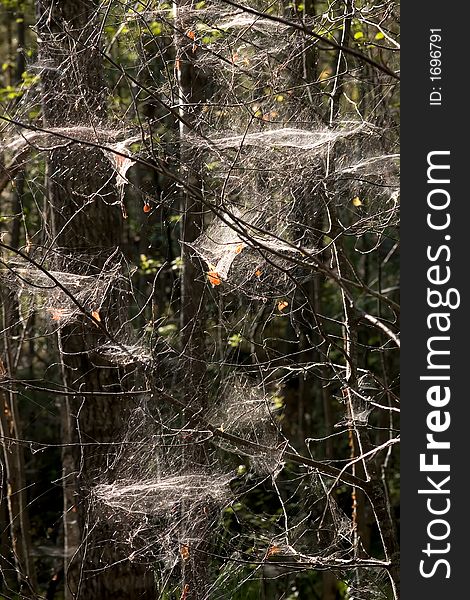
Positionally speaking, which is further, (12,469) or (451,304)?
(12,469)

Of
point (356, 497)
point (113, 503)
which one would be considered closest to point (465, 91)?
point (113, 503)

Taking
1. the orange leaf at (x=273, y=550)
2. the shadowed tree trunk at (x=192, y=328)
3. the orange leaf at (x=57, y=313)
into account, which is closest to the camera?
the orange leaf at (x=273, y=550)

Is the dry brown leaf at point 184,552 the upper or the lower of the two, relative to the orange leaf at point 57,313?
lower

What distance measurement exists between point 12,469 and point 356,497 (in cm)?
317

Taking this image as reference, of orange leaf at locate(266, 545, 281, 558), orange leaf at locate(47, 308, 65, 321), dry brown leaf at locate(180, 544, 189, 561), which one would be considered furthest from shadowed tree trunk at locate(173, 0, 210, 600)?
orange leaf at locate(47, 308, 65, 321)

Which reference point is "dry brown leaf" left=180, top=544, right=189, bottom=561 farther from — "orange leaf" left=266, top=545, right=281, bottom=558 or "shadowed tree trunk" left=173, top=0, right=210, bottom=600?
"orange leaf" left=266, top=545, right=281, bottom=558

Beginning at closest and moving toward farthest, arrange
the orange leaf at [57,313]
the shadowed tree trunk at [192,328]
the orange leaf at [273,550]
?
the orange leaf at [273,550]
the orange leaf at [57,313]
the shadowed tree trunk at [192,328]

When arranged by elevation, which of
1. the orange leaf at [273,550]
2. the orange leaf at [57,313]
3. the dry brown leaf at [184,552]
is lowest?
the dry brown leaf at [184,552]

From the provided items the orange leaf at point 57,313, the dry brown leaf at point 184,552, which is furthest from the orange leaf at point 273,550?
the orange leaf at point 57,313

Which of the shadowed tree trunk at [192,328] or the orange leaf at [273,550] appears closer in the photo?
the orange leaf at [273,550]

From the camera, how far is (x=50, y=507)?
36.1ft

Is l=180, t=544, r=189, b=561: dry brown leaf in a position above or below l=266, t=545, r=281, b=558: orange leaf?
below

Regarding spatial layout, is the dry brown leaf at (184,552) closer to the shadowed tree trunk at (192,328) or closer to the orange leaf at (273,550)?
the shadowed tree trunk at (192,328)

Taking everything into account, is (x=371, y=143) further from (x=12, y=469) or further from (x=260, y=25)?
(x=12, y=469)
